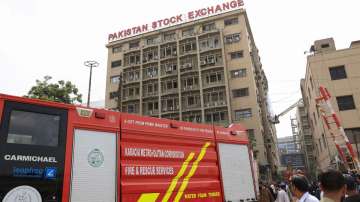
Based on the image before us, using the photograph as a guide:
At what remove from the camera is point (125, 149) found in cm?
642

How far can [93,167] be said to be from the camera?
5.74 meters

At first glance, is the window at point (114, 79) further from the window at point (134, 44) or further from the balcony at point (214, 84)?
the balcony at point (214, 84)

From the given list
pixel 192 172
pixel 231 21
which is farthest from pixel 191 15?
pixel 192 172

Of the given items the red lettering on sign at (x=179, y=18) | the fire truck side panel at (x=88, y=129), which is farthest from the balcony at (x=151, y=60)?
the fire truck side panel at (x=88, y=129)

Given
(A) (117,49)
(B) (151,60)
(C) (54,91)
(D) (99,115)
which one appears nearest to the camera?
(D) (99,115)

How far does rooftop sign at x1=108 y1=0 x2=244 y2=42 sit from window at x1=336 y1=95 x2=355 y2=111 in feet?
70.3

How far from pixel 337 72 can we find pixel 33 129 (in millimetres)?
34290

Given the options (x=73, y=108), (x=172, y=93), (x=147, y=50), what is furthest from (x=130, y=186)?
(x=147, y=50)

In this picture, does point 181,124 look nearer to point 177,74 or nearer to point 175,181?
point 175,181

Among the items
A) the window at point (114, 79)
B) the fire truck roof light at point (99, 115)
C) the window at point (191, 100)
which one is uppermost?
the window at point (114, 79)

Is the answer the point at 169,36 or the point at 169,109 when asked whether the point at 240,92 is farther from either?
the point at 169,36

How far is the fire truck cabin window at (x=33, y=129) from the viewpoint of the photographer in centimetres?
501

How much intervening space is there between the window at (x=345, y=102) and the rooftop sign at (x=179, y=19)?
70.3ft

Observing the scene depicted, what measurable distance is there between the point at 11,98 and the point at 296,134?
373 ft
